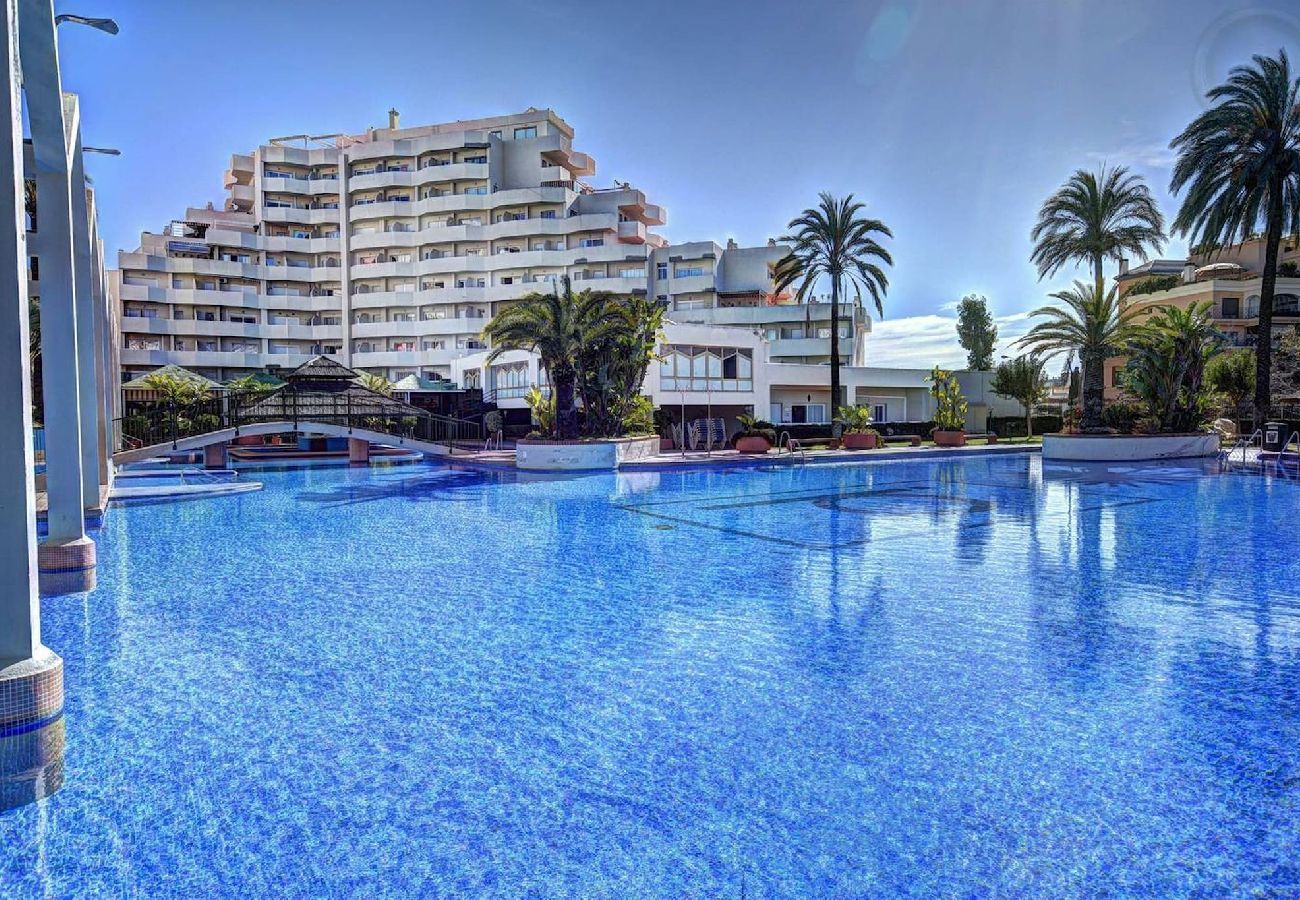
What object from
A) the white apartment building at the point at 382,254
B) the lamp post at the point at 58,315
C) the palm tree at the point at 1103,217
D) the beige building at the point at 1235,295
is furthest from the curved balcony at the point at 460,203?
the lamp post at the point at 58,315

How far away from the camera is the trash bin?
28391mm

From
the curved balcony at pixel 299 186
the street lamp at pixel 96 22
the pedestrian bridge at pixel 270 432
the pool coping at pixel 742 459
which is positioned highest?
the curved balcony at pixel 299 186

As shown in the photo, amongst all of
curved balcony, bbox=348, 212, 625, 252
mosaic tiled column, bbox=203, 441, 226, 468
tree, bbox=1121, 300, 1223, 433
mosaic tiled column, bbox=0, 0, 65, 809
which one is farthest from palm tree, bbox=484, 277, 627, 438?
curved balcony, bbox=348, 212, 625, 252

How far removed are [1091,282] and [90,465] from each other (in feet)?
97.7

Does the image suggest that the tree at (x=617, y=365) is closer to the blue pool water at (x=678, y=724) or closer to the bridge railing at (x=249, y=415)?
the bridge railing at (x=249, y=415)

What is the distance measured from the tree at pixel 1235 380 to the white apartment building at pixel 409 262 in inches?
817

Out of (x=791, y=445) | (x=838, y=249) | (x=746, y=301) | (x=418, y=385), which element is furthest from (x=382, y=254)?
(x=791, y=445)

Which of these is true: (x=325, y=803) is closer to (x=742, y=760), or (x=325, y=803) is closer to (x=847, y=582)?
(x=742, y=760)

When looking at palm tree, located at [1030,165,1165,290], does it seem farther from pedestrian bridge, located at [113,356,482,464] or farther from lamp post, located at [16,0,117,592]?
lamp post, located at [16,0,117,592]

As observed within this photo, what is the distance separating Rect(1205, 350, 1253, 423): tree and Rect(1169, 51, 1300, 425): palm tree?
1435 centimetres

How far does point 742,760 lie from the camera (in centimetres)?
434

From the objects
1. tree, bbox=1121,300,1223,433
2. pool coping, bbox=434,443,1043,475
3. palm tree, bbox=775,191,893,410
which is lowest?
pool coping, bbox=434,443,1043,475

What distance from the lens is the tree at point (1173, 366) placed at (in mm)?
27125

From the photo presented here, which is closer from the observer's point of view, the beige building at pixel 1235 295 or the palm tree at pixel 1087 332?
the palm tree at pixel 1087 332
